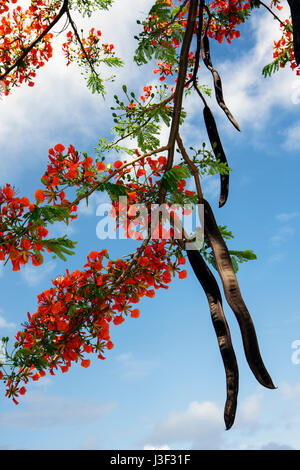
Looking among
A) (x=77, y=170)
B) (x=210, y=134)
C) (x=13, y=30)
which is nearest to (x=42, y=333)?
(x=77, y=170)

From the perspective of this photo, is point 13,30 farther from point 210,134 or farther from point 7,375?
point 7,375

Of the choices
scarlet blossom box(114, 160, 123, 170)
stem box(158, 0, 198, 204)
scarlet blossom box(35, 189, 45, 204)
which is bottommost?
scarlet blossom box(35, 189, 45, 204)

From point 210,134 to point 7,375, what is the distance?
2.28 metres

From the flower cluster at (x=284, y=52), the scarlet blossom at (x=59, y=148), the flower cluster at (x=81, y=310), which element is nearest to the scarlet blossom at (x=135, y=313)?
the flower cluster at (x=81, y=310)

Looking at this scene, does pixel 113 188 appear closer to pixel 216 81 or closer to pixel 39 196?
pixel 39 196

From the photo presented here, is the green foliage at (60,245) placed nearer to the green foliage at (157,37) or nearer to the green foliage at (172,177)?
the green foliage at (172,177)

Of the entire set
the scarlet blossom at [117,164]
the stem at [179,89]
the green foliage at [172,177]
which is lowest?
the green foliage at [172,177]

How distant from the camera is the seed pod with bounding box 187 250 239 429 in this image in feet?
7.70

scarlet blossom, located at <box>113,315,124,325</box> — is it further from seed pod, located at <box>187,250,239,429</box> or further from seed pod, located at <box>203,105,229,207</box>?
seed pod, located at <box>203,105,229,207</box>

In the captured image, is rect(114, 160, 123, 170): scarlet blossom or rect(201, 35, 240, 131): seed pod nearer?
rect(114, 160, 123, 170): scarlet blossom

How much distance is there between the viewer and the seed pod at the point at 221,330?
92.4 inches

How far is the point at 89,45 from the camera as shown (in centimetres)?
544

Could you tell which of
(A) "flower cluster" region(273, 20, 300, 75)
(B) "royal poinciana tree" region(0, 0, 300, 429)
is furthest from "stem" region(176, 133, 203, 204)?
(A) "flower cluster" region(273, 20, 300, 75)
